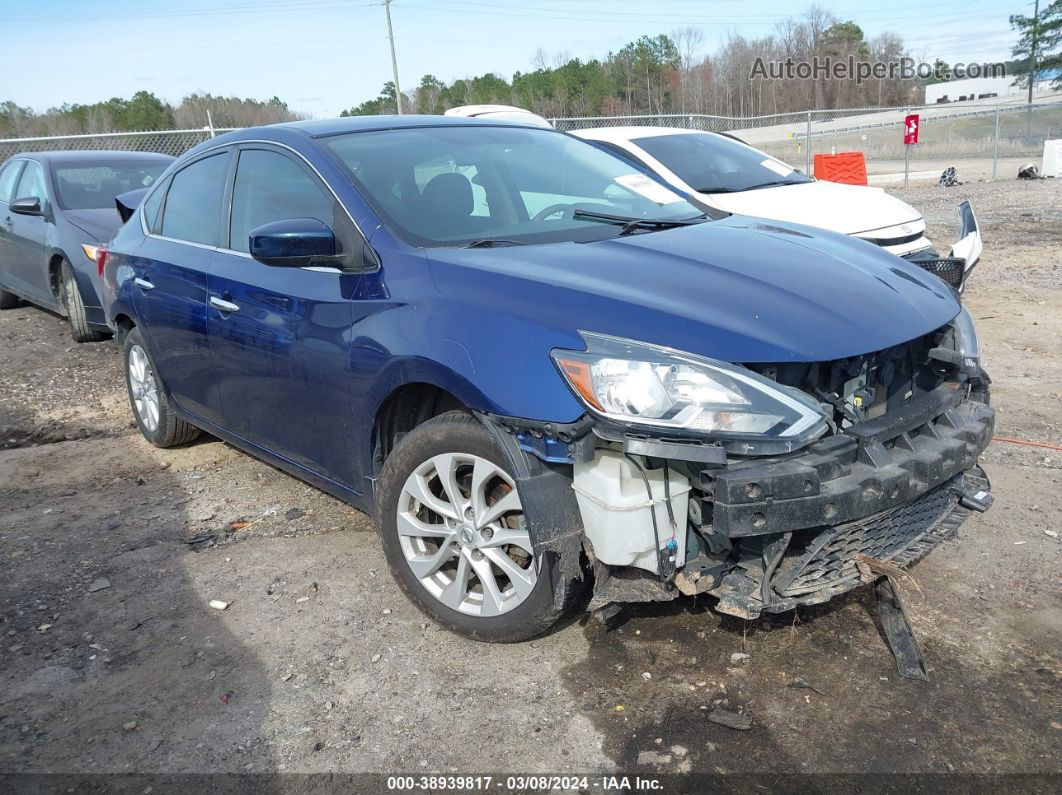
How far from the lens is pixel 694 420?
2438 millimetres

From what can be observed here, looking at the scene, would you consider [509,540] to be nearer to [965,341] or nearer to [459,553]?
[459,553]

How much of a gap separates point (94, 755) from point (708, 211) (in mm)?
3186

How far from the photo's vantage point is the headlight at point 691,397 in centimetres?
244

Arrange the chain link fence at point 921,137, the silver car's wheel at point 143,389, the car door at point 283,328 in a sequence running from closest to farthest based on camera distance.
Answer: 1. the car door at point 283,328
2. the silver car's wheel at point 143,389
3. the chain link fence at point 921,137

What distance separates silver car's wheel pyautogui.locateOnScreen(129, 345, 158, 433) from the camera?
507cm

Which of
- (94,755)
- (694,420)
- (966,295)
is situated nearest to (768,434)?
(694,420)

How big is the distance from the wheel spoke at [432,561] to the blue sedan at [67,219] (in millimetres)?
5327

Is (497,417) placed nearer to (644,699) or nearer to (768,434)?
(768,434)

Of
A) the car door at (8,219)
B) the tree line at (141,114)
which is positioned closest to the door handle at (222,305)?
the car door at (8,219)

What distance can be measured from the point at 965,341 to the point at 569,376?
166cm

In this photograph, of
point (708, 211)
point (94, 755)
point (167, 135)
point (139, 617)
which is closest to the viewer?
point (94, 755)

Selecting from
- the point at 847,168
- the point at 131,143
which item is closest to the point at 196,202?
the point at 847,168

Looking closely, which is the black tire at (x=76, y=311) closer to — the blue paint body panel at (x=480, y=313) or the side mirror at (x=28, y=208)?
the side mirror at (x=28, y=208)

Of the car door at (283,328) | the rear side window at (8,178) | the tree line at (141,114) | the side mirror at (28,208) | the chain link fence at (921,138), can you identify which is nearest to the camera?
the car door at (283,328)
